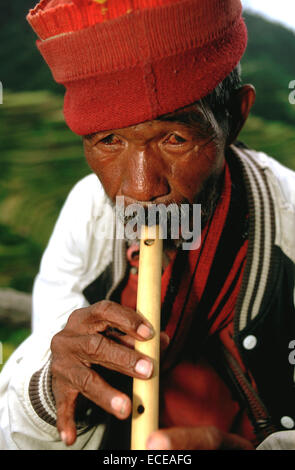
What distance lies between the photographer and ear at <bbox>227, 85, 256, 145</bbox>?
1416mm

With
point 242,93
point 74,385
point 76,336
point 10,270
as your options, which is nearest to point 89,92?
point 242,93

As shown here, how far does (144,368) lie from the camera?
41.4 inches

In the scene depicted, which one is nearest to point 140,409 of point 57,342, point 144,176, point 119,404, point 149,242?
point 119,404

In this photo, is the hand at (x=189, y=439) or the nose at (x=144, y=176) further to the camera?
the nose at (x=144, y=176)

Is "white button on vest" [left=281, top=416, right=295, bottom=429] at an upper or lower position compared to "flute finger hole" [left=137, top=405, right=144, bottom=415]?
lower

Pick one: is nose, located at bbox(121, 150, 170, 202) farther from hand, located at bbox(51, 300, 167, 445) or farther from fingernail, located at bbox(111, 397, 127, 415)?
fingernail, located at bbox(111, 397, 127, 415)

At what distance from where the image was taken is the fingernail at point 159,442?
0.97m

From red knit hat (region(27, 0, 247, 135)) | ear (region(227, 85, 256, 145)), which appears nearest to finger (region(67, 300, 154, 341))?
red knit hat (region(27, 0, 247, 135))

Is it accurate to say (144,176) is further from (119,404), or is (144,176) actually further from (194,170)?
(119,404)

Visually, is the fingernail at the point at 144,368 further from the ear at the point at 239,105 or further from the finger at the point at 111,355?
the ear at the point at 239,105

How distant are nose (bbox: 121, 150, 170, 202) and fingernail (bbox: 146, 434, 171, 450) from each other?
52 centimetres

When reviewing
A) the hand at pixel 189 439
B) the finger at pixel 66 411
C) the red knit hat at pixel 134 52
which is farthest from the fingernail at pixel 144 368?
the red knit hat at pixel 134 52

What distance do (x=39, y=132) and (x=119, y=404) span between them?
2820mm
